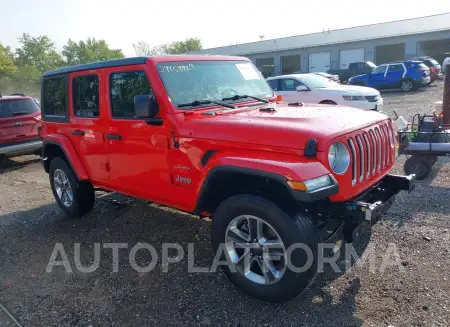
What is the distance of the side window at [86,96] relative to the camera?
4426 millimetres

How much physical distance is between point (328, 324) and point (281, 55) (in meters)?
38.2

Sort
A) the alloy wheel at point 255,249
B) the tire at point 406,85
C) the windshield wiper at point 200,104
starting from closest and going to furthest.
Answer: the alloy wheel at point 255,249, the windshield wiper at point 200,104, the tire at point 406,85

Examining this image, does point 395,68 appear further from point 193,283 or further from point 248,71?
point 193,283

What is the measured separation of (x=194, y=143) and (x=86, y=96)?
1947 mm

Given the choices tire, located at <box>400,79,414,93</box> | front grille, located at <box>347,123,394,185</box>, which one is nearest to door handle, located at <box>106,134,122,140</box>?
front grille, located at <box>347,123,394,185</box>

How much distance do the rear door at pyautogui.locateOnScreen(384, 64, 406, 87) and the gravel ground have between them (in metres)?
17.3

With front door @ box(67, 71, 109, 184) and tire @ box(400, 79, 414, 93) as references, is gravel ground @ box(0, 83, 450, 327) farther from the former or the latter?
tire @ box(400, 79, 414, 93)

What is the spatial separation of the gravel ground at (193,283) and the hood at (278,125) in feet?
4.52

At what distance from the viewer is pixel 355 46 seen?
110ft

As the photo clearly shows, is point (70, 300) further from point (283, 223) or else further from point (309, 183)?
point (309, 183)

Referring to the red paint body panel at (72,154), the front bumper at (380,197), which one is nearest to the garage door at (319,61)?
the red paint body panel at (72,154)

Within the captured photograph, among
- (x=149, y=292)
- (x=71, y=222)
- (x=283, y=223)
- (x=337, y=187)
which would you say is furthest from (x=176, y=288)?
(x=71, y=222)

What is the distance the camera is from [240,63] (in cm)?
459

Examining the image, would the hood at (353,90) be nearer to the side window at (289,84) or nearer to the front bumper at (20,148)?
the side window at (289,84)
